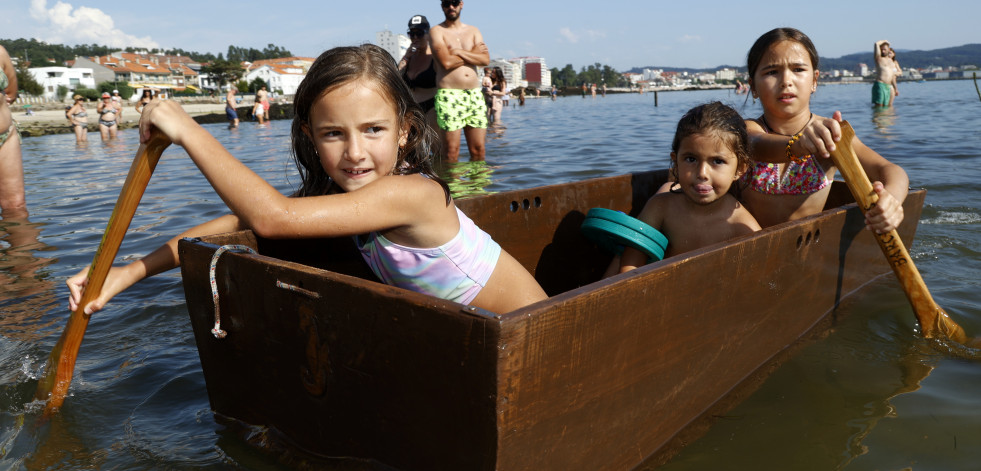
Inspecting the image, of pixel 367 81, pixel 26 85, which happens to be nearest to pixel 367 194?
pixel 367 81

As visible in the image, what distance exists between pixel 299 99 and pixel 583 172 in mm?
6079

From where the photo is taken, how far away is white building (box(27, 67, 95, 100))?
90750 millimetres

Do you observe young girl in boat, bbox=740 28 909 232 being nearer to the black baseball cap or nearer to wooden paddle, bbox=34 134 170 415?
wooden paddle, bbox=34 134 170 415

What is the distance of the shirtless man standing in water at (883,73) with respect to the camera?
17.2 metres

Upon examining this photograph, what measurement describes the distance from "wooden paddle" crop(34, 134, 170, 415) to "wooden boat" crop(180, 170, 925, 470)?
0.23 metres

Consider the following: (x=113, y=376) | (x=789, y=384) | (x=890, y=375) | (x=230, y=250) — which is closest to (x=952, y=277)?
(x=890, y=375)

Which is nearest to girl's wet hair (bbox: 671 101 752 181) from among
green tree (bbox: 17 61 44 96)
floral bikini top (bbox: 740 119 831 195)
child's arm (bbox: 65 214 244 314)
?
floral bikini top (bbox: 740 119 831 195)

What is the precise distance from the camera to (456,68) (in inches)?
283

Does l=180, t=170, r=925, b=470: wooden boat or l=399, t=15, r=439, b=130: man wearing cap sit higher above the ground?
l=399, t=15, r=439, b=130: man wearing cap

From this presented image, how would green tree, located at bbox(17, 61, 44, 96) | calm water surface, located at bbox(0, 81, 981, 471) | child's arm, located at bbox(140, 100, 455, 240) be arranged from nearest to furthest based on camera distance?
child's arm, located at bbox(140, 100, 455, 240) < calm water surface, located at bbox(0, 81, 981, 471) < green tree, located at bbox(17, 61, 44, 96)

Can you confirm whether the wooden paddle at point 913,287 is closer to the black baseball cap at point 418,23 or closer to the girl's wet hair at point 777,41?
the girl's wet hair at point 777,41

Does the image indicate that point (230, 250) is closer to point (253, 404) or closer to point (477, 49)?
point (253, 404)

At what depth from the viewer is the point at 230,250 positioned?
2.04 m

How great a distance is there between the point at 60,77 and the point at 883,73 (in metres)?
105
